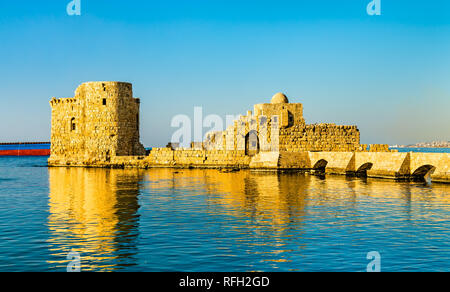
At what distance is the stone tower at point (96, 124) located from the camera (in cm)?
3512

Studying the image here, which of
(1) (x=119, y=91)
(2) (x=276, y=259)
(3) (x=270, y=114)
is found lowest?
(2) (x=276, y=259)

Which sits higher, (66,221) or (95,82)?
(95,82)

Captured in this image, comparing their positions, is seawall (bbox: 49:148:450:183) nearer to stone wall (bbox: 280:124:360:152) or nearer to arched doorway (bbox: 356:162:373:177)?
arched doorway (bbox: 356:162:373:177)

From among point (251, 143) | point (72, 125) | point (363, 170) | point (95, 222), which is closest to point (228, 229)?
point (95, 222)

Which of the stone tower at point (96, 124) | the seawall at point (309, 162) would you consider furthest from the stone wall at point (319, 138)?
the stone tower at point (96, 124)

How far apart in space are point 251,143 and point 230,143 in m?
1.50

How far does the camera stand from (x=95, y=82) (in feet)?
115

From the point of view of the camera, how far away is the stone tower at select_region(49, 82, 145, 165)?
3512cm

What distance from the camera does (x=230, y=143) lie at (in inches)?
1267

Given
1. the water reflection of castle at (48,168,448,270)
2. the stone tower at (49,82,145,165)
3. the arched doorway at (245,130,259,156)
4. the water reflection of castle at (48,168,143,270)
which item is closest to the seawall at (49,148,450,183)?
the arched doorway at (245,130,259,156)
